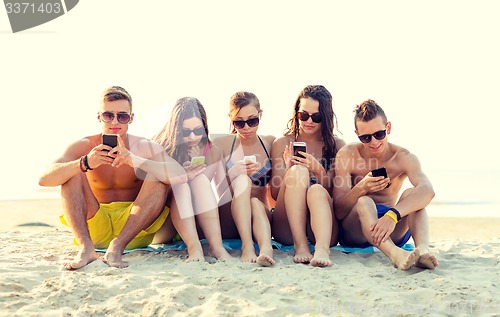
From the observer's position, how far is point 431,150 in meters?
27.9

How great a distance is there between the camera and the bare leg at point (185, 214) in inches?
191

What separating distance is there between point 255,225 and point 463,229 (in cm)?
691

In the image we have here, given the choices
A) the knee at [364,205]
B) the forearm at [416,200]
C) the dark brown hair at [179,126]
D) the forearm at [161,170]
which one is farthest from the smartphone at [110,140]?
the forearm at [416,200]

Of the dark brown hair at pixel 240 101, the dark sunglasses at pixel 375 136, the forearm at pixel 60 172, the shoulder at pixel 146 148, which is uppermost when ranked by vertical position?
the dark brown hair at pixel 240 101

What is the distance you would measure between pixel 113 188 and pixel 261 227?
159 centimetres

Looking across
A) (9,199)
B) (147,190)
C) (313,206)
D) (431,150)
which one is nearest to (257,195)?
(313,206)

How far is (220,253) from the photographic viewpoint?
4.86 metres

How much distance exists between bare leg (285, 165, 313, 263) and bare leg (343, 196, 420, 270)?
1.61ft

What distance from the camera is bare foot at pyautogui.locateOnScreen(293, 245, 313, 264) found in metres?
4.74

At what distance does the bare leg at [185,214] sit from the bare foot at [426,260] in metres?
1.91

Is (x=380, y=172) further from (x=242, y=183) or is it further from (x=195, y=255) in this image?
(x=195, y=255)

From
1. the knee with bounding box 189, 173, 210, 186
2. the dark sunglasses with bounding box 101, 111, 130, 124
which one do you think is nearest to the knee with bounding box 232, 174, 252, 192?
the knee with bounding box 189, 173, 210, 186

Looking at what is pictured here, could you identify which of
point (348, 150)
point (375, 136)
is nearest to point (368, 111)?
point (375, 136)

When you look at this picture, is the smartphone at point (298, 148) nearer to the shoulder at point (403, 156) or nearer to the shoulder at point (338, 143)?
the shoulder at point (338, 143)
